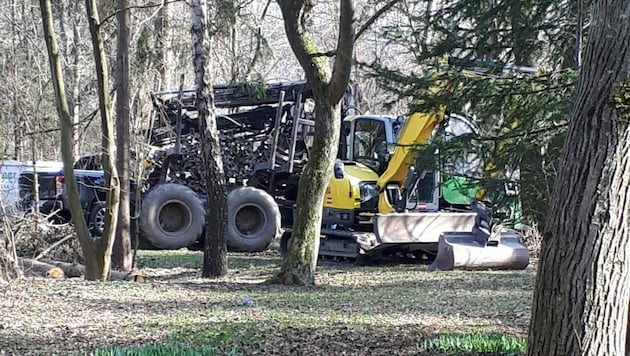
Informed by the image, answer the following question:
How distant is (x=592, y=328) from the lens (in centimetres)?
448

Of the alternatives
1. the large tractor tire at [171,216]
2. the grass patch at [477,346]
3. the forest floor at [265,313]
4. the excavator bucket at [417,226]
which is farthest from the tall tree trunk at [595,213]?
the large tractor tire at [171,216]

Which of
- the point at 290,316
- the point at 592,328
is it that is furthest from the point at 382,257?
the point at 592,328

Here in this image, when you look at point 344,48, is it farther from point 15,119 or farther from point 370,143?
point 15,119

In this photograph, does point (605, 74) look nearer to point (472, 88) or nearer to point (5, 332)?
point (472, 88)

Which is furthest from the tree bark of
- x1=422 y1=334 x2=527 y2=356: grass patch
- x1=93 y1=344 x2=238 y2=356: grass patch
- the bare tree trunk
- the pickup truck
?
x1=422 y1=334 x2=527 y2=356: grass patch

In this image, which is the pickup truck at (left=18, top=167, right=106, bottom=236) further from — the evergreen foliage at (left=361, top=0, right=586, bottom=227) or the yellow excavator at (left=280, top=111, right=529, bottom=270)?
the evergreen foliage at (left=361, top=0, right=586, bottom=227)

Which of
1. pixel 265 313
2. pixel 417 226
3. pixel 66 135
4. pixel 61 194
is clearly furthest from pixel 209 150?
pixel 61 194

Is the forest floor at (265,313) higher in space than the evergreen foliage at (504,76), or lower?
lower

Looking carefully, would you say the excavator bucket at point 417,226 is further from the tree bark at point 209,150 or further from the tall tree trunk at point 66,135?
the tall tree trunk at point 66,135

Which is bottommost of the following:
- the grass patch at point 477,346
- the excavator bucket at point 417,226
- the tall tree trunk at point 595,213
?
the grass patch at point 477,346

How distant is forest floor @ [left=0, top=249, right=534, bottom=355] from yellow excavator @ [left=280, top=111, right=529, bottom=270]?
74 centimetres

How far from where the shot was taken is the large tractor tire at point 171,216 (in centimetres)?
1767

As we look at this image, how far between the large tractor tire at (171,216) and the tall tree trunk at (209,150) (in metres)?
5.18

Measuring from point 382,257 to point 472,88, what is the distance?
354 inches
